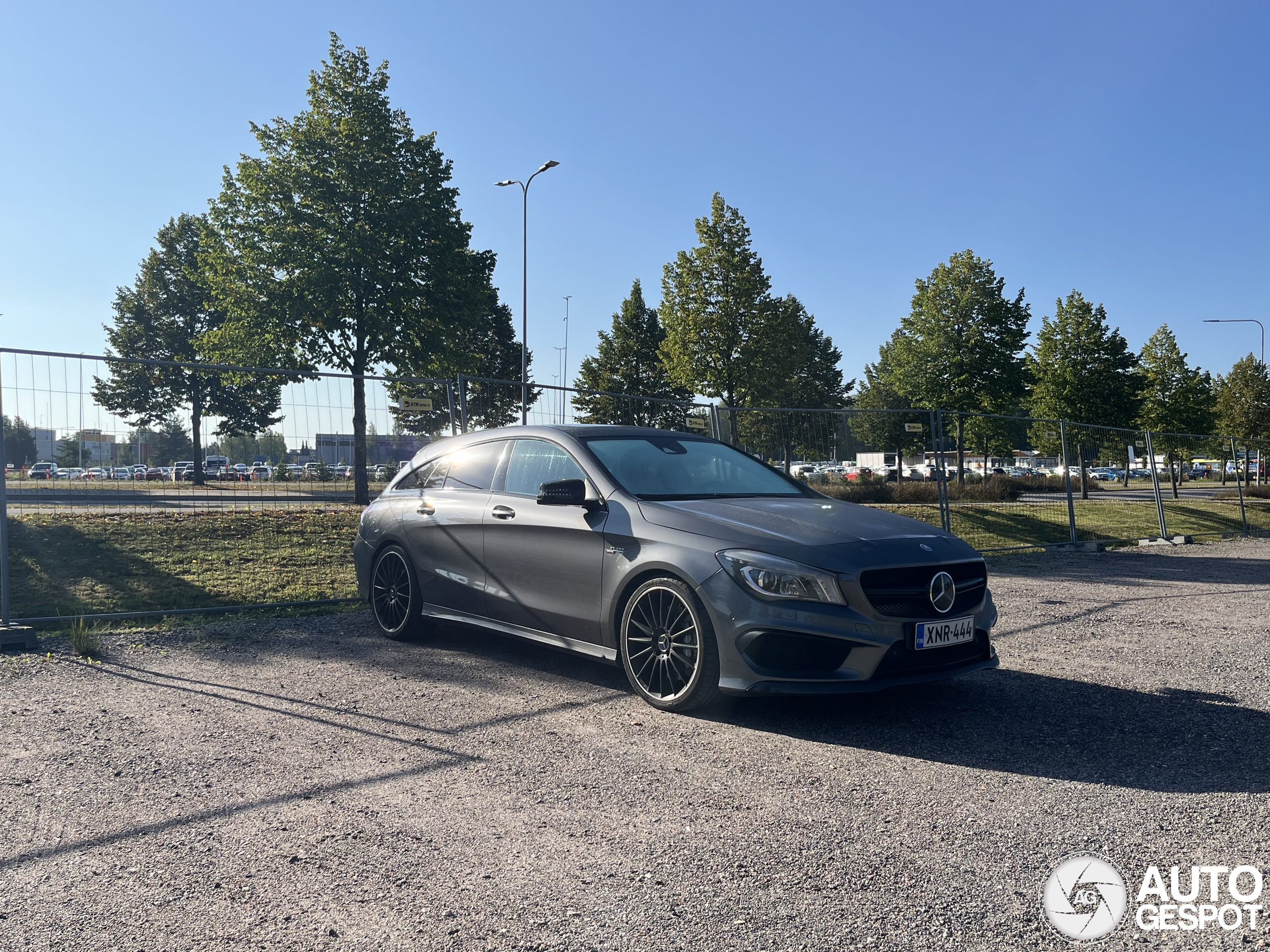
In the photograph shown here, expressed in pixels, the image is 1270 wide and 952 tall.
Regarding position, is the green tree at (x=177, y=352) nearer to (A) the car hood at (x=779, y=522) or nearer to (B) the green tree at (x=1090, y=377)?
(A) the car hood at (x=779, y=522)

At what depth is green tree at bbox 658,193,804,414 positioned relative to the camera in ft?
110

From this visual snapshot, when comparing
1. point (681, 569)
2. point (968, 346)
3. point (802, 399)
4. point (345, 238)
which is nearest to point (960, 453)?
point (968, 346)

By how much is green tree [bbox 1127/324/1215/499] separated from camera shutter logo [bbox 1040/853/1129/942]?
4339 centimetres

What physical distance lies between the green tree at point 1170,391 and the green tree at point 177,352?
3856 centimetres

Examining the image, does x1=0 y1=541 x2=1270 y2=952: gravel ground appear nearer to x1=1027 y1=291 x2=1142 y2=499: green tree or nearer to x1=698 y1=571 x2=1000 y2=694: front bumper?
x1=698 y1=571 x2=1000 y2=694: front bumper

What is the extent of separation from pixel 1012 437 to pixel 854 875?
4864 centimetres

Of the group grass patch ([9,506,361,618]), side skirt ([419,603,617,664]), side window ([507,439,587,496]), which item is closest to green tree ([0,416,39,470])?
grass patch ([9,506,361,618])

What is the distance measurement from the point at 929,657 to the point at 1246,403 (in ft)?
152

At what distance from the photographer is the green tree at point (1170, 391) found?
4206 centimetres

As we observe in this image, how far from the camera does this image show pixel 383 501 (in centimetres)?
743

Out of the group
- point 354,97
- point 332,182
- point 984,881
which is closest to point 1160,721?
point 984,881

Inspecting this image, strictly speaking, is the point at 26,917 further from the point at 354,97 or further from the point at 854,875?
the point at 354,97

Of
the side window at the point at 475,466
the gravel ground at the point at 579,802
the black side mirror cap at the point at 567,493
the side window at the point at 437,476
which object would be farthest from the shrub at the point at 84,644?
the black side mirror cap at the point at 567,493

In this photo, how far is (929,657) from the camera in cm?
→ 479
